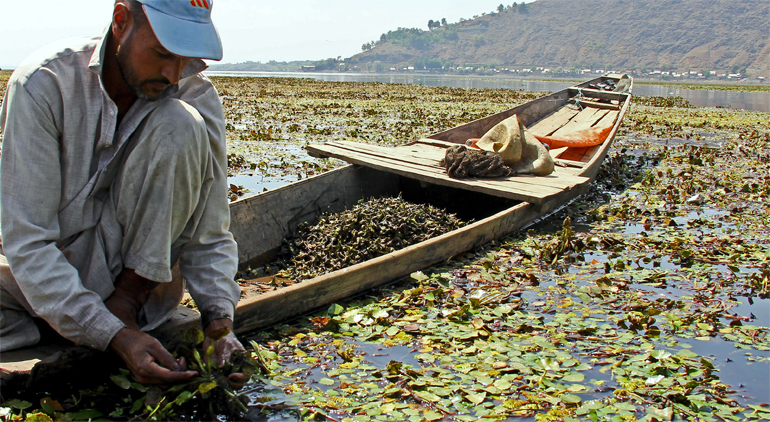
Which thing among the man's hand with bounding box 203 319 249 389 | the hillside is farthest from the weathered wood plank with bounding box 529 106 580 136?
the hillside

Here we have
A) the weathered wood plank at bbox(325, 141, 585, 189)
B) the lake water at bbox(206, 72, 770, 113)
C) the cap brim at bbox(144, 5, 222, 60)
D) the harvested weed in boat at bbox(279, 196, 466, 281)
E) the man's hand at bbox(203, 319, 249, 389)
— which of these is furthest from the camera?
the lake water at bbox(206, 72, 770, 113)

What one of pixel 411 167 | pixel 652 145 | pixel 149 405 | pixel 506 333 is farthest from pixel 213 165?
pixel 652 145

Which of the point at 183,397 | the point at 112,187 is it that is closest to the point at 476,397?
the point at 183,397

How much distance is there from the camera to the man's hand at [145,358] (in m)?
1.68

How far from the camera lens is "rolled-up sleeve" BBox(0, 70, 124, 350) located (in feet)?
5.31

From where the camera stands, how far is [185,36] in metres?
1.64

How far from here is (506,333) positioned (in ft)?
9.12

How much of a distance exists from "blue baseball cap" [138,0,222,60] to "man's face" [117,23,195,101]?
6cm

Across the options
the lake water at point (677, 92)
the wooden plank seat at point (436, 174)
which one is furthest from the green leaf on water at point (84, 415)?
the lake water at point (677, 92)

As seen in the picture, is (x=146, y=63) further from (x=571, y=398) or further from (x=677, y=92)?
(x=677, y=92)

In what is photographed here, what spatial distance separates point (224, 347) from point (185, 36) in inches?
38.0

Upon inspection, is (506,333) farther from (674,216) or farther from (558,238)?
(674,216)

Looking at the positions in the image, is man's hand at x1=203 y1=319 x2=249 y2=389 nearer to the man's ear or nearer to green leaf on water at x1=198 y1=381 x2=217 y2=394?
green leaf on water at x1=198 y1=381 x2=217 y2=394

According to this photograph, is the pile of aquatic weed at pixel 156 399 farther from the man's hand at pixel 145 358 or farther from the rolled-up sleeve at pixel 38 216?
the rolled-up sleeve at pixel 38 216
